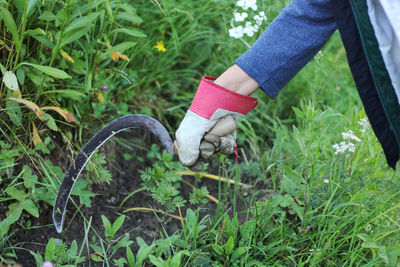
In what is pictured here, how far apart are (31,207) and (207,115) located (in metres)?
0.73

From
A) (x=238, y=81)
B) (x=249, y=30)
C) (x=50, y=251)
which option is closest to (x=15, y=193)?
(x=50, y=251)

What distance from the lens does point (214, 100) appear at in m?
1.40

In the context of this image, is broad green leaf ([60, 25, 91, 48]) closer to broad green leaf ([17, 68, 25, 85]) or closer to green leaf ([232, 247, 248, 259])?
broad green leaf ([17, 68, 25, 85])

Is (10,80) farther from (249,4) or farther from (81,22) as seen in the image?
(249,4)

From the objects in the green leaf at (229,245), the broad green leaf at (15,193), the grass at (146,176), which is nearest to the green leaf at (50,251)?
the grass at (146,176)

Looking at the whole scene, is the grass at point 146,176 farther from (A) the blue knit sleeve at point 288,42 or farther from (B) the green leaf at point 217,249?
(A) the blue knit sleeve at point 288,42

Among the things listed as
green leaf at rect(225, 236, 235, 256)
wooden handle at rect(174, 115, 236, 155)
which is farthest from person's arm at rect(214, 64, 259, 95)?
green leaf at rect(225, 236, 235, 256)

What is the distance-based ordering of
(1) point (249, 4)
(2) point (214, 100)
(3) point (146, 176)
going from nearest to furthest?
1. (2) point (214, 100)
2. (3) point (146, 176)
3. (1) point (249, 4)

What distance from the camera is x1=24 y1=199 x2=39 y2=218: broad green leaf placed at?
1.51 m

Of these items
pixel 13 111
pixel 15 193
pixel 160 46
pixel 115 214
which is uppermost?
pixel 160 46

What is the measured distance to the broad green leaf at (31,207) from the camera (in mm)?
1509

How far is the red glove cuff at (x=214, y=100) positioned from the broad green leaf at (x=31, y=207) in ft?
2.24

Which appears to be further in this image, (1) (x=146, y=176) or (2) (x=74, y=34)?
(1) (x=146, y=176)

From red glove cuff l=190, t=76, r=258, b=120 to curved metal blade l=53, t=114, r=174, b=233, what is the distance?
0.18 metres
